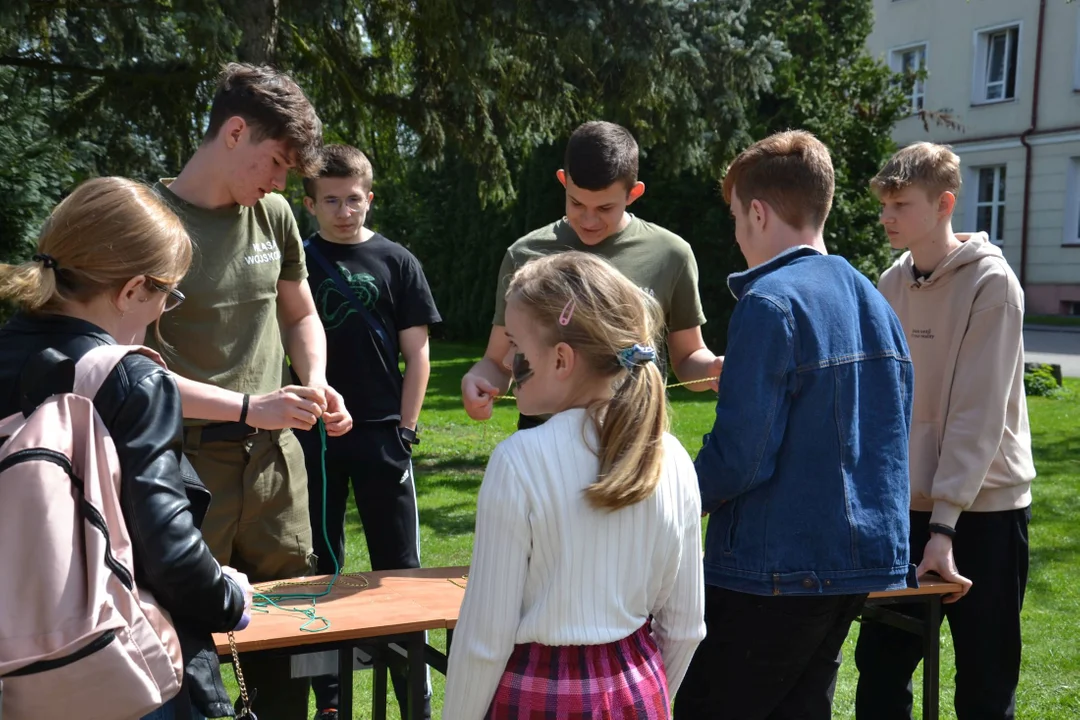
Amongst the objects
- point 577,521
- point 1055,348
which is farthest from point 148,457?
point 1055,348

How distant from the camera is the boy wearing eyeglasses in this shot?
4.20 m

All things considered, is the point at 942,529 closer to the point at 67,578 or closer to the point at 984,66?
the point at 67,578

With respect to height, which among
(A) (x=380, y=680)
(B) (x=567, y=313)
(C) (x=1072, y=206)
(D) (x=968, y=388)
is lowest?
(A) (x=380, y=680)

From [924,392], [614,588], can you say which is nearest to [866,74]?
[924,392]

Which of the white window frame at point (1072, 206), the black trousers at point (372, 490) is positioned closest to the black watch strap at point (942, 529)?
the black trousers at point (372, 490)

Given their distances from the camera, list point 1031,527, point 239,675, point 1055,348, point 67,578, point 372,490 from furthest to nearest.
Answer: point 1055,348
point 1031,527
point 372,490
point 239,675
point 67,578

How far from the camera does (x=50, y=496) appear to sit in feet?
5.83

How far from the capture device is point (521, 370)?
2145 millimetres

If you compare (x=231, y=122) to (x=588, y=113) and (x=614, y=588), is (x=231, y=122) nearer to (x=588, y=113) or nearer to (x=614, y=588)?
(x=614, y=588)

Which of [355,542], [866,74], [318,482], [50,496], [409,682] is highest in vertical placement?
[866,74]

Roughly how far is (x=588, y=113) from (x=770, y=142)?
6.17 metres

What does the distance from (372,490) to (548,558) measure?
2.33 meters

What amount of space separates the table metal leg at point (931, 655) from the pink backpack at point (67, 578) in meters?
2.36

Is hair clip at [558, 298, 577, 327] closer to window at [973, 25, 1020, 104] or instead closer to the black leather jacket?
the black leather jacket
